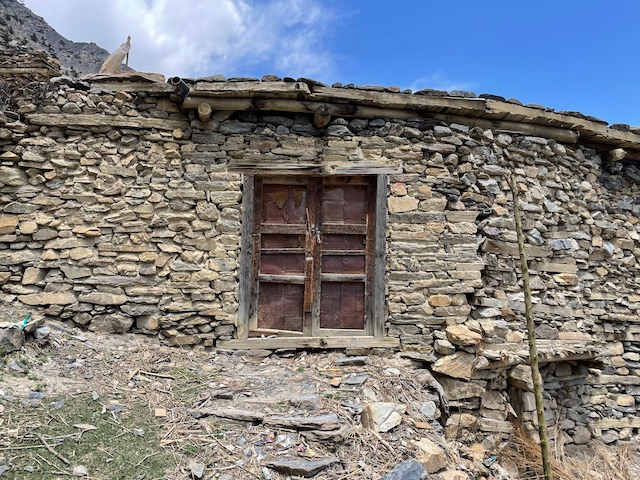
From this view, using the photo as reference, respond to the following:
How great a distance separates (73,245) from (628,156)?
22.1ft

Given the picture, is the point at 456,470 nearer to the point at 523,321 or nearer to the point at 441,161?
the point at 523,321

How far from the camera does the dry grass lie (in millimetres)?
4050

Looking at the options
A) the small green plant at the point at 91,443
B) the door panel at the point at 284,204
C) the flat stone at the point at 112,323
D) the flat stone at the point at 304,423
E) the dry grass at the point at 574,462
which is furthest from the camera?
the door panel at the point at 284,204

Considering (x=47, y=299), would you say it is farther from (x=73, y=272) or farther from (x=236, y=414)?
(x=236, y=414)

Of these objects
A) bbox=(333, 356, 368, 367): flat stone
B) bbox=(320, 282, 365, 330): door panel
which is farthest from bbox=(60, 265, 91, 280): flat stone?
bbox=(333, 356, 368, 367): flat stone

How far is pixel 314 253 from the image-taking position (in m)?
4.71

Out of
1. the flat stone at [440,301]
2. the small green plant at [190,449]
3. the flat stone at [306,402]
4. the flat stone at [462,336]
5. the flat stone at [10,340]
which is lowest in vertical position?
the small green plant at [190,449]

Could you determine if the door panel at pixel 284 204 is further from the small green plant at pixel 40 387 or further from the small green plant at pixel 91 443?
the small green plant at pixel 40 387

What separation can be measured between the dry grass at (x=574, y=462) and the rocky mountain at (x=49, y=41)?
11.2 meters

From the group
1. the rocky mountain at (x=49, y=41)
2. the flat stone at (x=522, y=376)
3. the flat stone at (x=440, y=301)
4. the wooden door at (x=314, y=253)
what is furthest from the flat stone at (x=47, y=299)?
the rocky mountain at (x=49, y=41)

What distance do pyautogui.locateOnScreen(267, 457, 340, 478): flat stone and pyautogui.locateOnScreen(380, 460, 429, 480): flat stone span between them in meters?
0.41

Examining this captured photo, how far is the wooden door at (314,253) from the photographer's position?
4.67 m

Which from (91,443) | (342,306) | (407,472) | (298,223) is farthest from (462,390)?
(91,443)

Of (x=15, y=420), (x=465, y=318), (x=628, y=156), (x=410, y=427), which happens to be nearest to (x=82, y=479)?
(x=15, y=420)
